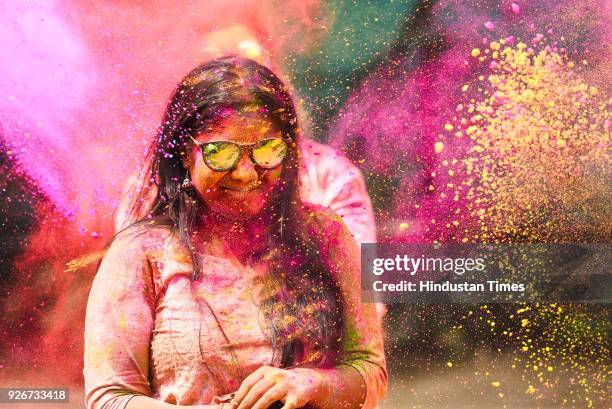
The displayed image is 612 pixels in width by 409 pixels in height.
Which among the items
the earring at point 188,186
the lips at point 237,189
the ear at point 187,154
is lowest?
the lips at point 237,189

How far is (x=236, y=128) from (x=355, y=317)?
732 mm

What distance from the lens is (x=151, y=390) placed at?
231 cm

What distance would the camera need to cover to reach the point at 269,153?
2387 millimetres

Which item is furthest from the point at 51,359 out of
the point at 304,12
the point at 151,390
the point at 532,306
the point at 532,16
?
the point at 532,16

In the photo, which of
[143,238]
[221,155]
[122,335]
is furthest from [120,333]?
[221,155]

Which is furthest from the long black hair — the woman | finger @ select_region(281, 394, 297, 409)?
finger @ select_region(281, 394, 297, 409)

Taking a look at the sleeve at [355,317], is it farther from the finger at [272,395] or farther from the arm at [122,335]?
the arm at [122,335]

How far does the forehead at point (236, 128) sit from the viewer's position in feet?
7.70

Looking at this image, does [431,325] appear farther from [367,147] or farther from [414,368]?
[367,147]

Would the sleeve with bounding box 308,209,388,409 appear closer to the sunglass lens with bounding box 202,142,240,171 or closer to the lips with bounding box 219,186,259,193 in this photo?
the lips with bounding box 219,186,259,193

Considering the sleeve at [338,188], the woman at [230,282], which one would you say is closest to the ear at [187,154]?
the woman at [230,282]

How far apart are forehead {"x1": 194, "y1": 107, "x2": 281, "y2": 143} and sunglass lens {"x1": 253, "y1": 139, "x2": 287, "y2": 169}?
3 cm

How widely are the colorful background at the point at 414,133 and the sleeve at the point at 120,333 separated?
15 centimetres

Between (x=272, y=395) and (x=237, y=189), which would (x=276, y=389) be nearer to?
(x=272, y=395)
